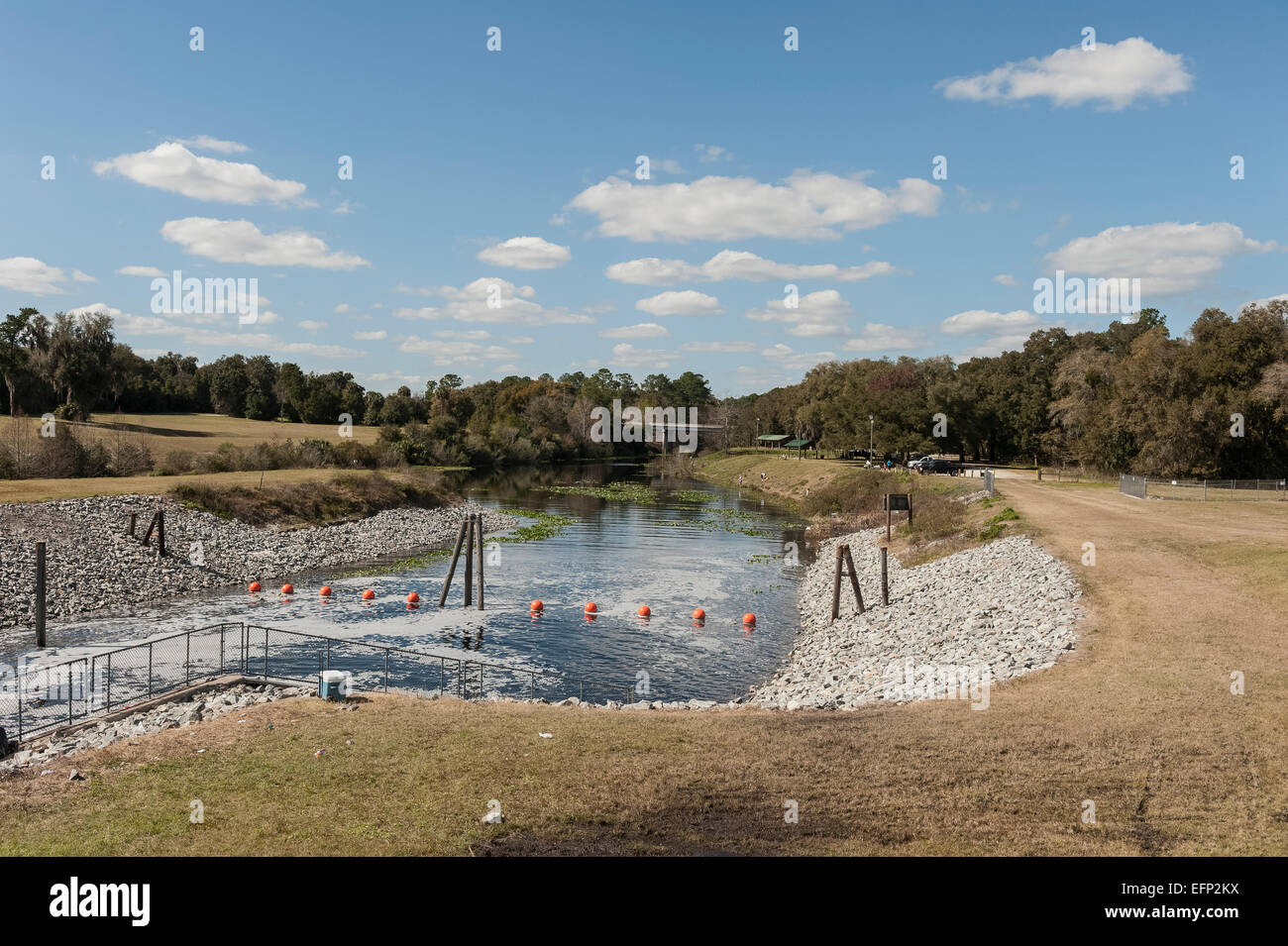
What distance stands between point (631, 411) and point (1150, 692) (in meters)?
159

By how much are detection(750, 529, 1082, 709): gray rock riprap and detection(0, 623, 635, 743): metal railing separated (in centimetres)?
584

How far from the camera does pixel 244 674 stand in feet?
62.2

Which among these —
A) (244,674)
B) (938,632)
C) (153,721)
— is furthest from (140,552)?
(938,632)

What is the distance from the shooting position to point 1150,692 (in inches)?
599

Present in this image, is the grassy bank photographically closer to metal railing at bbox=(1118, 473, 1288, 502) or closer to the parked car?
the parked car

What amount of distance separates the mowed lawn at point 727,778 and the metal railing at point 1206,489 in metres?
36.4

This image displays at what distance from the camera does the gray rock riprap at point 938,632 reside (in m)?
18.8

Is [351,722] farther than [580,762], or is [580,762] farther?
[351,722]

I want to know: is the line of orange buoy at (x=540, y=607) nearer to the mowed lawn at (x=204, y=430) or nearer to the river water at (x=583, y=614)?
the river water at (x=583, y=614)

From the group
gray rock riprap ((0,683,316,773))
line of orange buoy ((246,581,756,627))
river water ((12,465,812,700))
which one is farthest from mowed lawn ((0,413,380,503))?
gray rock riprap ((0,683,316,773))

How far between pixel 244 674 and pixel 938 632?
1958 centimetres

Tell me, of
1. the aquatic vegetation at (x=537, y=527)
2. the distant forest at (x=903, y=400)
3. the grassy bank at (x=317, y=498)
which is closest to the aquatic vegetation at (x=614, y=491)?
the aquatic vegetation at (x=537, y=527)
